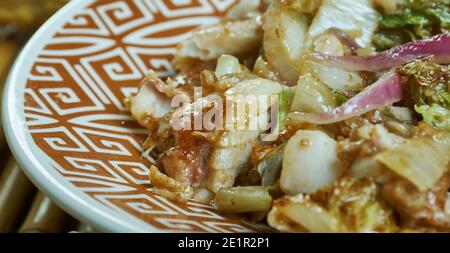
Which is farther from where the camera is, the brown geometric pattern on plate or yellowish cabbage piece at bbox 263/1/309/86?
yellowish cabbage piece at bbox 263/1/309/86

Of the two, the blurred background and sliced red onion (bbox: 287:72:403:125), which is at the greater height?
sliced red onion (bbox: 287:72:403:125)

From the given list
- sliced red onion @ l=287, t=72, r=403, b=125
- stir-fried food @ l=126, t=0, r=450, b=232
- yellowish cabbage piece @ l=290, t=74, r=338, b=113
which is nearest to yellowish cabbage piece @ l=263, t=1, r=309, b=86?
stir-fried food @ l=126, t=0, r=450, b=232

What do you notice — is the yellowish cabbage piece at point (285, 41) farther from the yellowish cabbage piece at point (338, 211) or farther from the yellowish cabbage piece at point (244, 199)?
the yellowish cabbage piece at point (338, 211)

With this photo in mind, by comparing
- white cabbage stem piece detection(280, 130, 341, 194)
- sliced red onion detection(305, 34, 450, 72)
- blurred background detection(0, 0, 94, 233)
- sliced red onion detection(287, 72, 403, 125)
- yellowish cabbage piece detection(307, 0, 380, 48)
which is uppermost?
yellowish cabbage piece detection(307, 0, 380, 48)

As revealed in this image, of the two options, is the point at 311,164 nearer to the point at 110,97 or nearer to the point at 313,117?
the point at 313,117

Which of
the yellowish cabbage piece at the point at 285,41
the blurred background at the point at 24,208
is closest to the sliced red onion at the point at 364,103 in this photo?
the yellowish cabbage piece at the point at 285,41

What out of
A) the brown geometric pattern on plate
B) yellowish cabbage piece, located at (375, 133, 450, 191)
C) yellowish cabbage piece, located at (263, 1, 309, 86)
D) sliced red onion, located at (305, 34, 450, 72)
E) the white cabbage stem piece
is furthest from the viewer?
yellowish cabbage piece, located at (263, 1, 309, 86)

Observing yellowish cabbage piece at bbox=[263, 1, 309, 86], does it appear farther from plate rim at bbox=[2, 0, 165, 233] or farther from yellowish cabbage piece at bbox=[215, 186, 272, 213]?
plate rim at bbox=[2, 0, 165, 233]

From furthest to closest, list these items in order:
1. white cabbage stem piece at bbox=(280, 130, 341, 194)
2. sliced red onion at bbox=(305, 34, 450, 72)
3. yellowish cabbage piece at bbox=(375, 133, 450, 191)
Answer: sliced red onion at bbox=(305, 34, 450, 72)
white cabbage stem piece at bbox=(280, 130, 341, 194)
yellowish cabbage piece at bbox=(375, 133, 450, 191)
